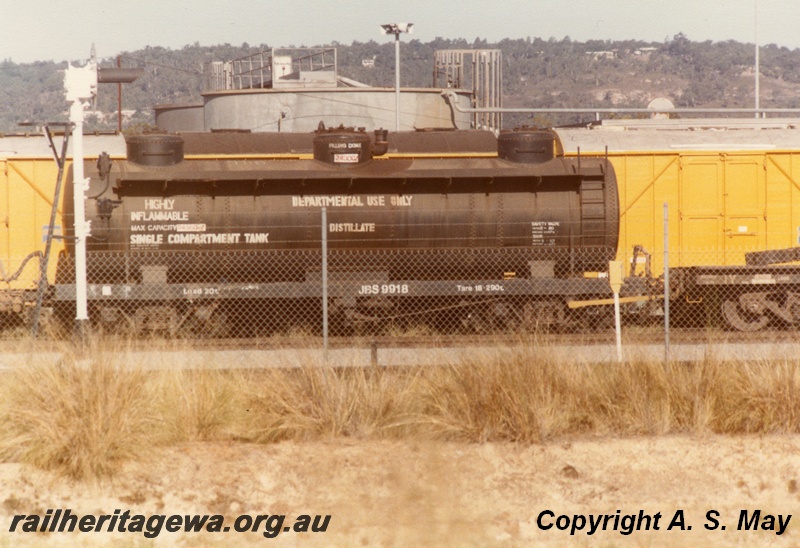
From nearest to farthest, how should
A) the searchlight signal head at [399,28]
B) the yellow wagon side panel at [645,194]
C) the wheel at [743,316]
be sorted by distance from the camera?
the wheel at [743,316]
the yellow wagon side panel at [645,194]
the searchlight signal head at [399,28]

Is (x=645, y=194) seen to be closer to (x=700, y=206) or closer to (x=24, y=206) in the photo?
(x=700, y=206)

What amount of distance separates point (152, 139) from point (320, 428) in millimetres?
8257

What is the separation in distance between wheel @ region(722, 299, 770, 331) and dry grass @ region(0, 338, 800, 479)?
23.8ft

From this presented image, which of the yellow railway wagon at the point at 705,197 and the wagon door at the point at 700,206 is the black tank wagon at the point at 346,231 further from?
the wagon door at the point at 700,206

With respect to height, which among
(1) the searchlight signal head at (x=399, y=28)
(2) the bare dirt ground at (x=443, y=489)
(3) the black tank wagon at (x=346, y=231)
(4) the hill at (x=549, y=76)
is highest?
(4) the hill at (x=549, y=76)

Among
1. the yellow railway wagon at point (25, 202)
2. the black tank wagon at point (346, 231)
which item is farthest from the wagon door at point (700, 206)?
the yellow railway wagon at point (25, 202)

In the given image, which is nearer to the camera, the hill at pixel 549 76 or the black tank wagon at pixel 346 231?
the black tank wagon at pixel 346 231

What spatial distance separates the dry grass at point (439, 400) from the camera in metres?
10.8

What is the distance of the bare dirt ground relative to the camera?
31.7 ft

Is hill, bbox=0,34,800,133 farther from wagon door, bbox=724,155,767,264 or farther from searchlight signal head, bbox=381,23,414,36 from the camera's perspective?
wagon door, bbox=724,155,767,264

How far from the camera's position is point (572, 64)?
529ft

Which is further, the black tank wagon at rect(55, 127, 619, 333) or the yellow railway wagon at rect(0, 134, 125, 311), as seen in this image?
the yellow railway wagon at rect(0, 134, 125, 311)

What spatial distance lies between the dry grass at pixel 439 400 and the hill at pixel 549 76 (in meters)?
109

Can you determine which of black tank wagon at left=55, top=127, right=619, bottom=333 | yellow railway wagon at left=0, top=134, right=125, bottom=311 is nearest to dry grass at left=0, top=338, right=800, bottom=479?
black tank wagon at left=55, top=127, right=619, bottom=333
